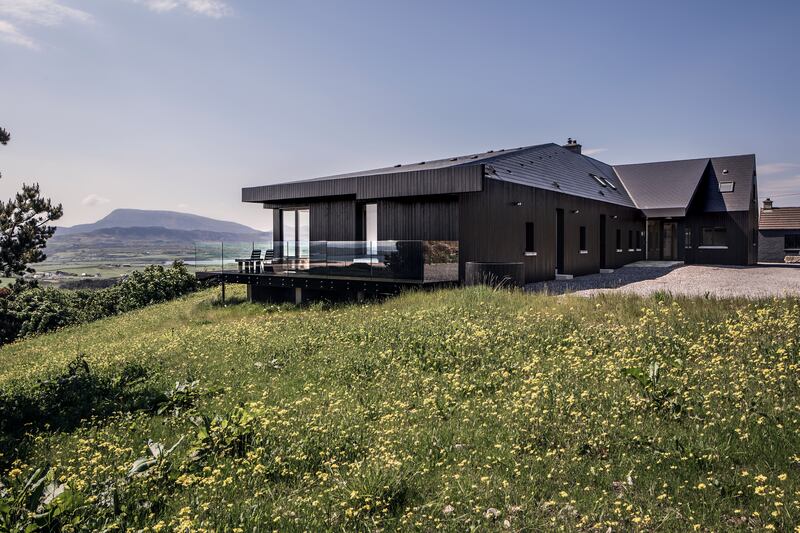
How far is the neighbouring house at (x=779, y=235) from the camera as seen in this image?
119 feet

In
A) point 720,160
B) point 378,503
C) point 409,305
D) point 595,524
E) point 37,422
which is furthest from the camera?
point 720,160

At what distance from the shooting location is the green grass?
3.75 meters

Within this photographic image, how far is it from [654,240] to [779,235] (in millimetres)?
13419

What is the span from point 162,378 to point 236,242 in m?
11.8

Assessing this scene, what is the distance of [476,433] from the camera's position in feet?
16.4

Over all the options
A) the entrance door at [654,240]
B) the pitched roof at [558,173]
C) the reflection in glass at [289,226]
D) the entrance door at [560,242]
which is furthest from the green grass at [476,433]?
the entrance door at [654,240]

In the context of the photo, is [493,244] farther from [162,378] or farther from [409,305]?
[162,378]

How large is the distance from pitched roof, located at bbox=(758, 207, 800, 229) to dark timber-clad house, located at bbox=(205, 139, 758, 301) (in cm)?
964

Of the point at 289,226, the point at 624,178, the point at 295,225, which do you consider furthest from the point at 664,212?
the point at 289,226

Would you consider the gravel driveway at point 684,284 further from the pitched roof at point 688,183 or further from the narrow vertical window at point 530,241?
the pitched roof at point 688,183

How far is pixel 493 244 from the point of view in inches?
647

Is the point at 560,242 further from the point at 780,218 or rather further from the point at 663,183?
the point at 780,218

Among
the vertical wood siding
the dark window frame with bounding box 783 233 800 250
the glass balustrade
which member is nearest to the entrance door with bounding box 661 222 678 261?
the vertical wood siding

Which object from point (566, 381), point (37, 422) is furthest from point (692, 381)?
point (37, 422)
